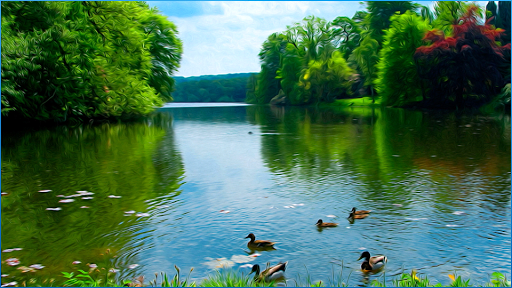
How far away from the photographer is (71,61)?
106 feet

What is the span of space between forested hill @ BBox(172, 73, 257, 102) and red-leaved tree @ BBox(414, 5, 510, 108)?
369 feet

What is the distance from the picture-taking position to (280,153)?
66.1ft

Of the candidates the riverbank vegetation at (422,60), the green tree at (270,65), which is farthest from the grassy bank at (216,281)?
the green tree at (270,65)

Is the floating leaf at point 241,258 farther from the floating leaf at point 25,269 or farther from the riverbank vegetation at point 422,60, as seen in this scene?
the riverbank vegetation at point 422,60

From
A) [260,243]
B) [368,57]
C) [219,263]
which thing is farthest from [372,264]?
[368,57]

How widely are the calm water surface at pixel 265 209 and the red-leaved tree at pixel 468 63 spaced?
34816 millimetres

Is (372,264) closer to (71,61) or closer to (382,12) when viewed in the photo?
(71,61)

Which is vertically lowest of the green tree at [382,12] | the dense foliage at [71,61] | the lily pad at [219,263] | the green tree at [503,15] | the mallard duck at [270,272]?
the lily pad at [219,263]

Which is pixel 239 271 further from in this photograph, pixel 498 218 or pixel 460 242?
pixel 498 218

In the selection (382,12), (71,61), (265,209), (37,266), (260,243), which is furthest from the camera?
(382,12)

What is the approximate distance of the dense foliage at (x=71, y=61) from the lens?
97.5ft

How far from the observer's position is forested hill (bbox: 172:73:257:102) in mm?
164750

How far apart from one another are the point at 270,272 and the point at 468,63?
51794 millimetres

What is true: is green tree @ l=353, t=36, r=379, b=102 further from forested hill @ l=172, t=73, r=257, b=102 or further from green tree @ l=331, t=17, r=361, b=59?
forested hill @ l=172, t=73, r=257, b=102
